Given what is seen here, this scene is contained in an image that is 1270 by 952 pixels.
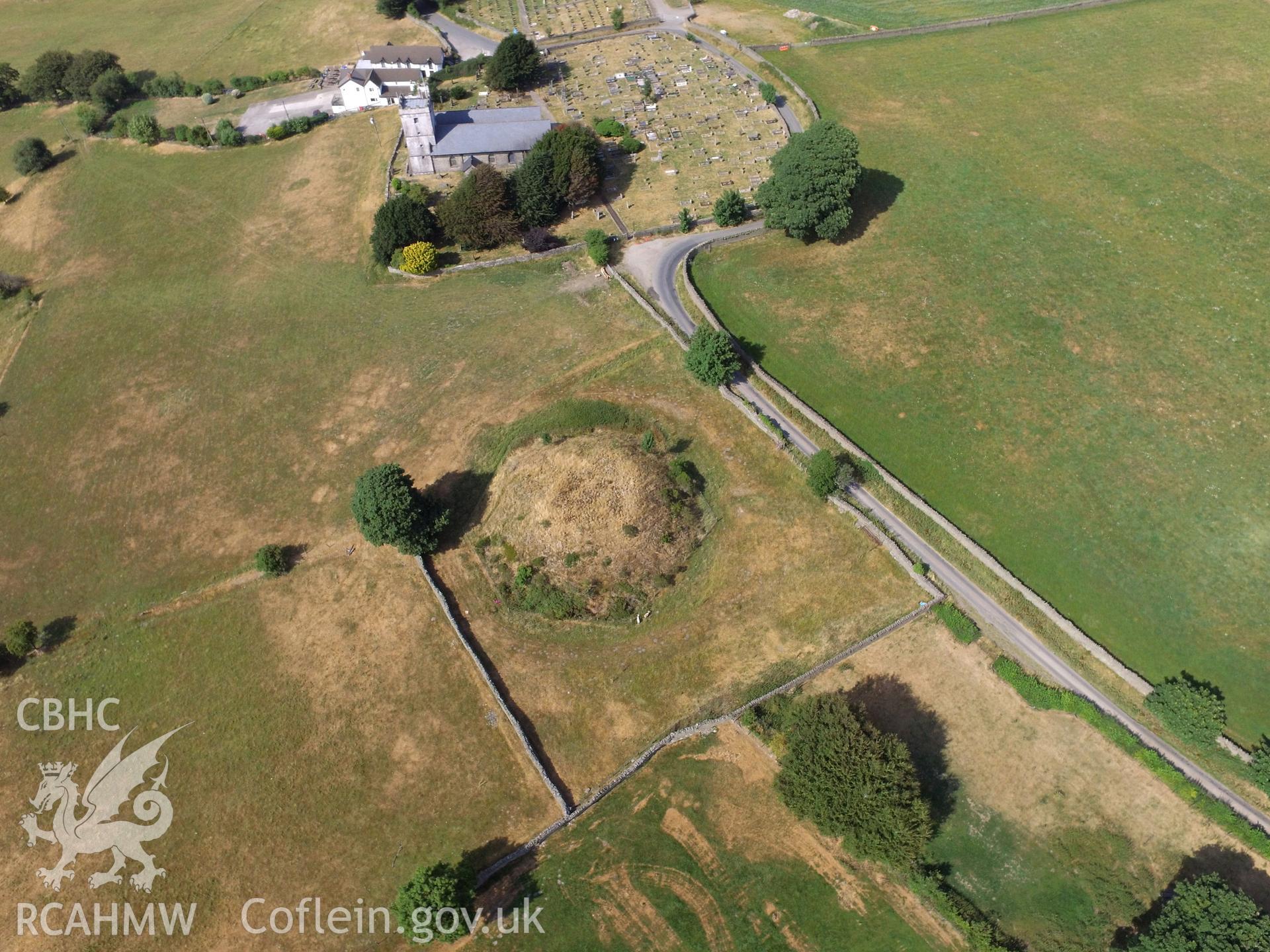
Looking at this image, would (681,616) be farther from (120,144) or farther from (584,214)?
(120,144)

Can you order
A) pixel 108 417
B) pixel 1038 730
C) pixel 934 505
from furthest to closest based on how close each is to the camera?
pixel 108 417, pixel 934 505, pixel 1038 730

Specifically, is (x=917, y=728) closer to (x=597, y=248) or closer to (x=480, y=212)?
(x=597, y=248)

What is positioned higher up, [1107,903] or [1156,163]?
[1156,163]

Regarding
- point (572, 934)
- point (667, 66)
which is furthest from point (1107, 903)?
point (667, 66)

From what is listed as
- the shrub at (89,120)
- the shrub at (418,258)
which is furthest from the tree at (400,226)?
the shrub at (89,120)

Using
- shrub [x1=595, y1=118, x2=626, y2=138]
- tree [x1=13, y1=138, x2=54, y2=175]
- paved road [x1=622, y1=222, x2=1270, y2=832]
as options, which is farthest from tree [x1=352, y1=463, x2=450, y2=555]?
tree [x1=13, y1=138, x2=54, y2=175]

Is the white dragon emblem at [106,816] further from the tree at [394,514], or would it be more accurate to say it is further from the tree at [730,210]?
the tree at [730,210]
